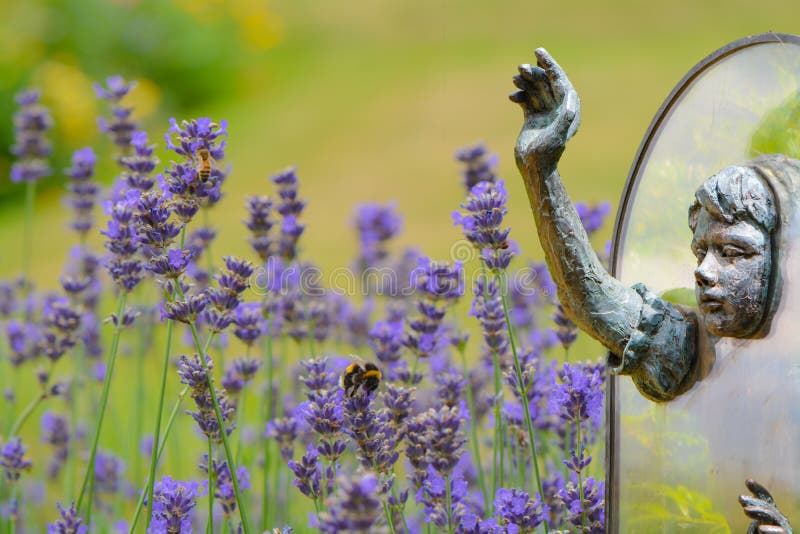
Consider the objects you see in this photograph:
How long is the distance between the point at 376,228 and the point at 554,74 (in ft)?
3.90

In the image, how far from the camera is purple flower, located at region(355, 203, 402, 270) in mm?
1987

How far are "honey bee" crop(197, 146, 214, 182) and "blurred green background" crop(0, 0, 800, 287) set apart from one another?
9.72 ft

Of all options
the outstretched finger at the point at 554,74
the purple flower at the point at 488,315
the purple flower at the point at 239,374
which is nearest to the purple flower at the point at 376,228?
the purple flower at the point at 239,374

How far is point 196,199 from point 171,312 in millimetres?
124

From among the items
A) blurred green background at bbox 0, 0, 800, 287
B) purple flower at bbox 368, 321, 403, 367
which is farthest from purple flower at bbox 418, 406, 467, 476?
blurred green background at bbox 0, 0, 800, 287

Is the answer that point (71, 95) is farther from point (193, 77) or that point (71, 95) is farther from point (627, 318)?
point (627, 318)

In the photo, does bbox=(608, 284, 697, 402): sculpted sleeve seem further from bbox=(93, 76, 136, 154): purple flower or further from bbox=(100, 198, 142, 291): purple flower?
bbox=(93, 76, 136, 154): purple flower

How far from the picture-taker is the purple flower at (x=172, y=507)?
2.97 feet

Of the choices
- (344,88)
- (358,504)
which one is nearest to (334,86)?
(344,88)

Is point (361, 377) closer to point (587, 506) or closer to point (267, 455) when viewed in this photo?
point (587, 506)

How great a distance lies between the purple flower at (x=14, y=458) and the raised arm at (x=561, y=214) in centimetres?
80

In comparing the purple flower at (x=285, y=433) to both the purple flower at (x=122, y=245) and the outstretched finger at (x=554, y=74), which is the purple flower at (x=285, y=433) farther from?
the outstretched finger at (x=554, y=74)

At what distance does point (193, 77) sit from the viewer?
5.91 m

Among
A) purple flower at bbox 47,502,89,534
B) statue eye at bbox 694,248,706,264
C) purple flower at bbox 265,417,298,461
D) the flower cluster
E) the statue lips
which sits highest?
statue eye at bbox 694,248,706,264
